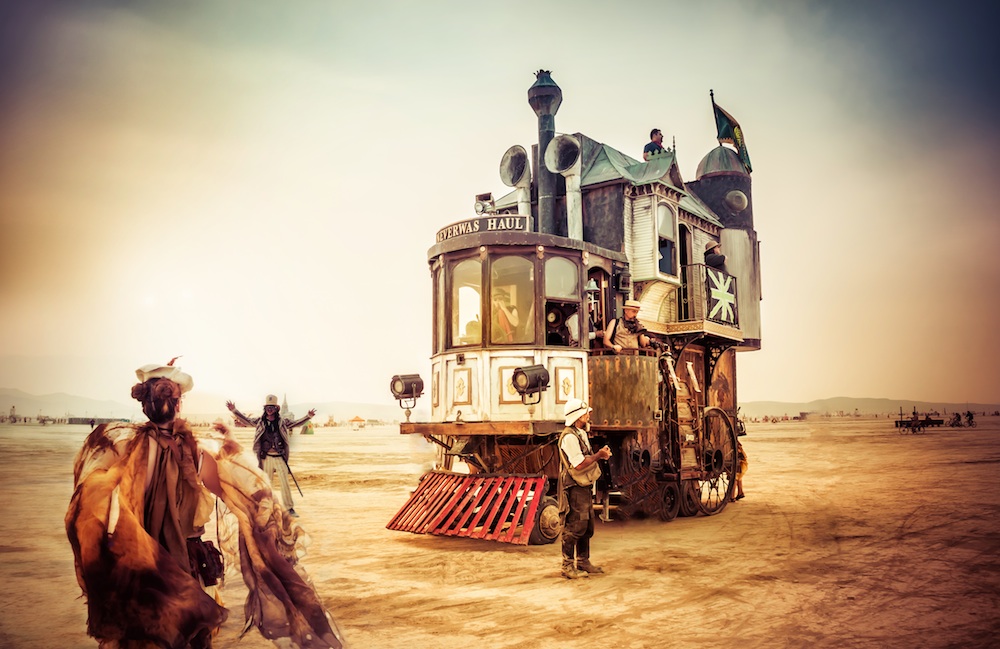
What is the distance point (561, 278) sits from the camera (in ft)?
39.5

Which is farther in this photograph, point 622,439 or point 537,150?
point 537,150

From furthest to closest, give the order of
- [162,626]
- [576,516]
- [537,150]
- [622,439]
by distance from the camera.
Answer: [537,150] → [622,439] → [576,516] → [162,626]

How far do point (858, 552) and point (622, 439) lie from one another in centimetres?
418

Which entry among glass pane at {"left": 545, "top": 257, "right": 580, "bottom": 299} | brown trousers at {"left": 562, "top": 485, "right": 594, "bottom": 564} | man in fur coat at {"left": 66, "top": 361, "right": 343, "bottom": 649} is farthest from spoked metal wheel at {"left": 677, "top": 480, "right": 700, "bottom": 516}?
man in fur coat at {"left": 66, "top": 361, "right": 343, "bottom": 649}

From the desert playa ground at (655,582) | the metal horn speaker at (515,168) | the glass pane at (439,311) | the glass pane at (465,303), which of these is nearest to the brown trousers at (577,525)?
the desert playa ground at (655,582)

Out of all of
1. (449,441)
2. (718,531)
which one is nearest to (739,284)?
(718,531)

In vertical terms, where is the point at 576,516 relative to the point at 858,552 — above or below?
above

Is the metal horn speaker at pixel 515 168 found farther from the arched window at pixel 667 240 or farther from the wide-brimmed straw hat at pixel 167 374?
Result: the wide-brimmed straw hat at pixel 167 374

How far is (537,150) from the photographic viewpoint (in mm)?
15203

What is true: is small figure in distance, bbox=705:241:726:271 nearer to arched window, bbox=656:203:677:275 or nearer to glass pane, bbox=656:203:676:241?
arched window, bbox=656:203:677:275

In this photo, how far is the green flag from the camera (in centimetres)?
1864

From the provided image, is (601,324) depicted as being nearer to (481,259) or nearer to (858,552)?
(481,259)

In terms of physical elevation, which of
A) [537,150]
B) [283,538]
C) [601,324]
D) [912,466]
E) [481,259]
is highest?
[537,150]

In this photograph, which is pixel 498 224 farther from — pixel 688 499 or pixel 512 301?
pixel 688 499
